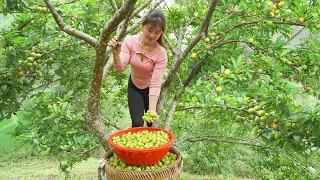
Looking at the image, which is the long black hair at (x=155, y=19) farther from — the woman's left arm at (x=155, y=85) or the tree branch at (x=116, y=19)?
the tree branch at (x=116, y=19)

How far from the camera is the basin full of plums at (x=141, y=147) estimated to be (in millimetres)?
1609

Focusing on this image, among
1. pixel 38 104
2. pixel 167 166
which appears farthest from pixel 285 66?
pixel 38 104

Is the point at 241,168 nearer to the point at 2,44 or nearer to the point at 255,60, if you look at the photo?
the point at 255,60

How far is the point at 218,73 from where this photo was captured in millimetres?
2162

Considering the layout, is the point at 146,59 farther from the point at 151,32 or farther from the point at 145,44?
the point at 151,32

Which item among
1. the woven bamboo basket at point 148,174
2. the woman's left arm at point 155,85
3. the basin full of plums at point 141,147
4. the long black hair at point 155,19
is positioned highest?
the long black hair at point 155,19

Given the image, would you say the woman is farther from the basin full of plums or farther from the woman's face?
the basin full of plums

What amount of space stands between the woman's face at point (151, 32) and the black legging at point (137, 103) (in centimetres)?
44

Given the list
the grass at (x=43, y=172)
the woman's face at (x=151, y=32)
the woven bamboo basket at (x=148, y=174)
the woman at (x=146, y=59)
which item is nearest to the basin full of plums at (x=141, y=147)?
the woven bamboo basket at (x=148, y=174)

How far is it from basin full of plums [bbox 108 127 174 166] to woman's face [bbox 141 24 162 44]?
63 cm

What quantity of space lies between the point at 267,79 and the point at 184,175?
4.39 meters

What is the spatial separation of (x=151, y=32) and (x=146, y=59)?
9.2 inches

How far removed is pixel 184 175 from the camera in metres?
6.13

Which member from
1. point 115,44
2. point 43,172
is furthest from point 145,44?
point 43,172
